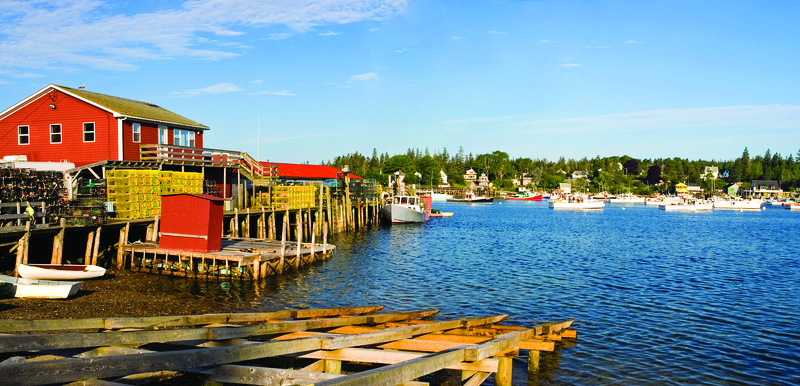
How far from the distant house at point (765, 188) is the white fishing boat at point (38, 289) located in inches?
8093

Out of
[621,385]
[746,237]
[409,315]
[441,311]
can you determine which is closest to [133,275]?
[441,311]

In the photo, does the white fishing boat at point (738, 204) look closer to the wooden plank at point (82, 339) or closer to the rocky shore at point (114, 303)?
the rocky shore at point (114, 303)

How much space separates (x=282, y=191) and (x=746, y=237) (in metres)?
43.1

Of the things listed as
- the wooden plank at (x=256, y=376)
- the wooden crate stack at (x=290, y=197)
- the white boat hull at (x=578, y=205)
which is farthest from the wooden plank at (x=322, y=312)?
the white boat hull at (x=578, y=205)

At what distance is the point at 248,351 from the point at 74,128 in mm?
31489

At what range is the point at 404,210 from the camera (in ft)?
194

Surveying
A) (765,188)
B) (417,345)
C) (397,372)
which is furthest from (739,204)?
(397,372)

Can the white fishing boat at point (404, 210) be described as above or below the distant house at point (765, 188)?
below

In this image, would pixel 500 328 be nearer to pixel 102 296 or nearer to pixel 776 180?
pixel 102 296

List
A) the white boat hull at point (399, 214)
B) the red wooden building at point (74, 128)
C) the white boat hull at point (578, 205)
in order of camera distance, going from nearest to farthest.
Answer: the red wooden building at point (74, 128), the white boat hull at point (399, 214), the white boat hull at point (578, 205)

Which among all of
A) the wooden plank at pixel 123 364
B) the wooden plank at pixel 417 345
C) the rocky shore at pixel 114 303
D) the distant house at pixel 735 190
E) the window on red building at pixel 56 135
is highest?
the window on red building at pixel 56 135

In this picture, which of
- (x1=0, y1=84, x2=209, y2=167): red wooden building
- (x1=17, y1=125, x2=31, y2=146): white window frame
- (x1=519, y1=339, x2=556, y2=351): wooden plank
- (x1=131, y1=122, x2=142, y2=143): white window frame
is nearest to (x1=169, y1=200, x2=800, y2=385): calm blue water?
(x1=519, y1=339, x2=556, y2=351): wooden plank

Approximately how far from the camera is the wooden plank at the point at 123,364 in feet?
16.9

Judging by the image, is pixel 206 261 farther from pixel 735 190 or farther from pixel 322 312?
pixel 735 190
